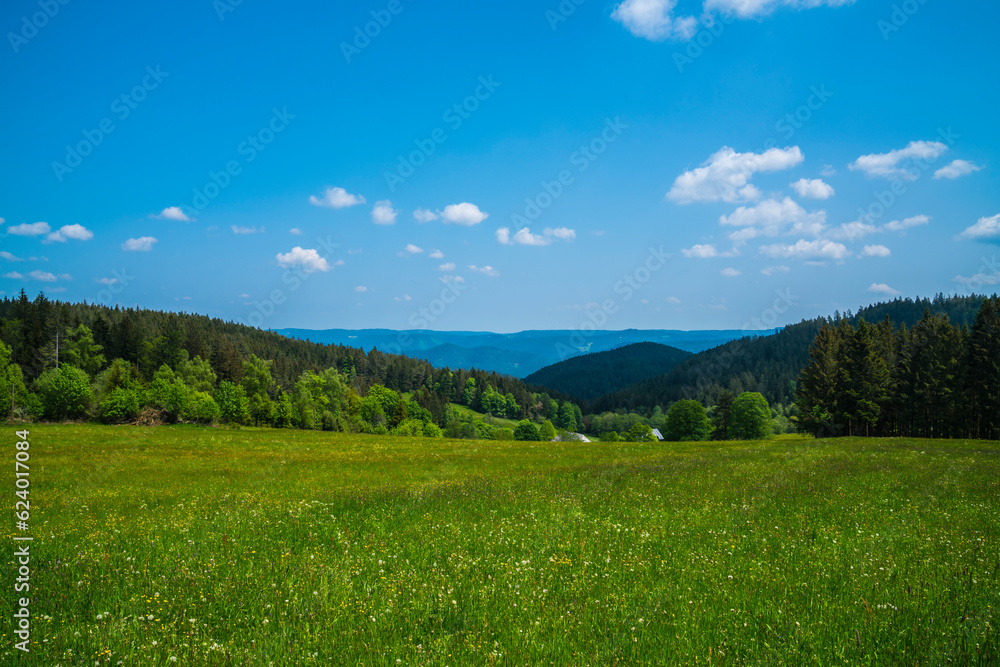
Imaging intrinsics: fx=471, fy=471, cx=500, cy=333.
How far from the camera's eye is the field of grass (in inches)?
210

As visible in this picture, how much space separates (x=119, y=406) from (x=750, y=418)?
105 metres

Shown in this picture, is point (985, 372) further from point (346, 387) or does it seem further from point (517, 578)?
point (346, 387)

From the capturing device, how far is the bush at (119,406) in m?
68.3

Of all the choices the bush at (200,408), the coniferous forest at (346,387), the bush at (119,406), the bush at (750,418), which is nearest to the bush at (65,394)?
the coniferous forest at (346,387)

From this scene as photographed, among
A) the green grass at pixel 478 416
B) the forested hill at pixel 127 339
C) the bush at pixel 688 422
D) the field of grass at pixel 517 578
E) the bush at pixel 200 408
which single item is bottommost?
the green grass at pixel 478 416

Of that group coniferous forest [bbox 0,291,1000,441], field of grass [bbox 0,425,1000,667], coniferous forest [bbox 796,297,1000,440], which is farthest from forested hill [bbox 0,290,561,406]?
coniferous forest [bbox 796,297,1000,440]

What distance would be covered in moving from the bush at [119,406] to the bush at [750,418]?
103m

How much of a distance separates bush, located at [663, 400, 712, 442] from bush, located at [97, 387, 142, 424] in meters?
101

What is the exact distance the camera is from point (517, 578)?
→ 7.40 metres

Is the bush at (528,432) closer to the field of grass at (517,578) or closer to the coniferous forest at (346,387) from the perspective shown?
the coniferous forest at (346,387)

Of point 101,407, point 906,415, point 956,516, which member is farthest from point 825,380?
point 101,407

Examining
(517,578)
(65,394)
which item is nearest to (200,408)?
(65,394)

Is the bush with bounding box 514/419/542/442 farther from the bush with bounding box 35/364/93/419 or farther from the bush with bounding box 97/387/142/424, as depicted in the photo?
the bush with bounding box 35/364/93/419

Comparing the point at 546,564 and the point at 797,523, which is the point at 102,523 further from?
the point at 797,523
